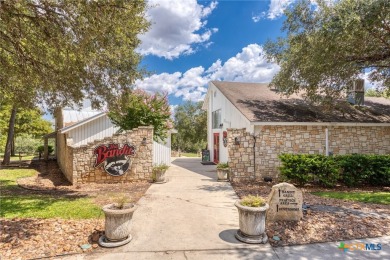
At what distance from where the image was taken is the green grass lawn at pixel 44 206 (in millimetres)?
6069

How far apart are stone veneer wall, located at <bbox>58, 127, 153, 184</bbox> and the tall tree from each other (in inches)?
93.0

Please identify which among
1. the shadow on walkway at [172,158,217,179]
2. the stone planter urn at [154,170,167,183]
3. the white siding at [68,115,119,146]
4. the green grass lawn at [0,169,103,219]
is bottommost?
the shadow on walkway at [172,158,217,179]

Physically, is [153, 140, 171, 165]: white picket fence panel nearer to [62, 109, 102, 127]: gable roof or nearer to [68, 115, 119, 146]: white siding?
[68, 115, 119, 146]: white siding

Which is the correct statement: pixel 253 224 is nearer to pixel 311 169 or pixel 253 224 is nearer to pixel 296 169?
pixel 296 169

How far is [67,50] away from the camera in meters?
6.62

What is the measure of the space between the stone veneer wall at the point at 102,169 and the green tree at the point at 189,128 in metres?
26.9

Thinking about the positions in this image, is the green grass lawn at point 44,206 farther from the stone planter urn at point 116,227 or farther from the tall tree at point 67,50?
the tall tree at point 67,50

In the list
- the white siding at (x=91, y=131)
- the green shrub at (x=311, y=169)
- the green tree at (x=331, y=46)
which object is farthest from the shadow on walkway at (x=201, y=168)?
the green tree at (x=331, y=46)

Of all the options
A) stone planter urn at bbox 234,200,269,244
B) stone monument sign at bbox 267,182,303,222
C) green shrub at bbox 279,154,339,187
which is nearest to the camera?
stone planter urn at bbox 234,200,269,244

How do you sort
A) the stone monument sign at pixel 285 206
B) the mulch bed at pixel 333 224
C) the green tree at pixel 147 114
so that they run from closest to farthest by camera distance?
the mulch bed at pixel 333 224
the stone monument sign at pixel 285 206
the green tree at pixel 147 114

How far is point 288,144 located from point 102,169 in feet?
29.1

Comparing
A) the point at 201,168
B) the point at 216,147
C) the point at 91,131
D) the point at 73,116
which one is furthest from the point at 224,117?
the point at 73,116

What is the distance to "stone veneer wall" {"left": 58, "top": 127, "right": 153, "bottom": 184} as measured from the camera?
408 inches

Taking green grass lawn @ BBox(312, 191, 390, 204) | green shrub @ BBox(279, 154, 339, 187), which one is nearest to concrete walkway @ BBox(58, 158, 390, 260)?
green grass lawn @ BBox(312, 191, 390, 204)
